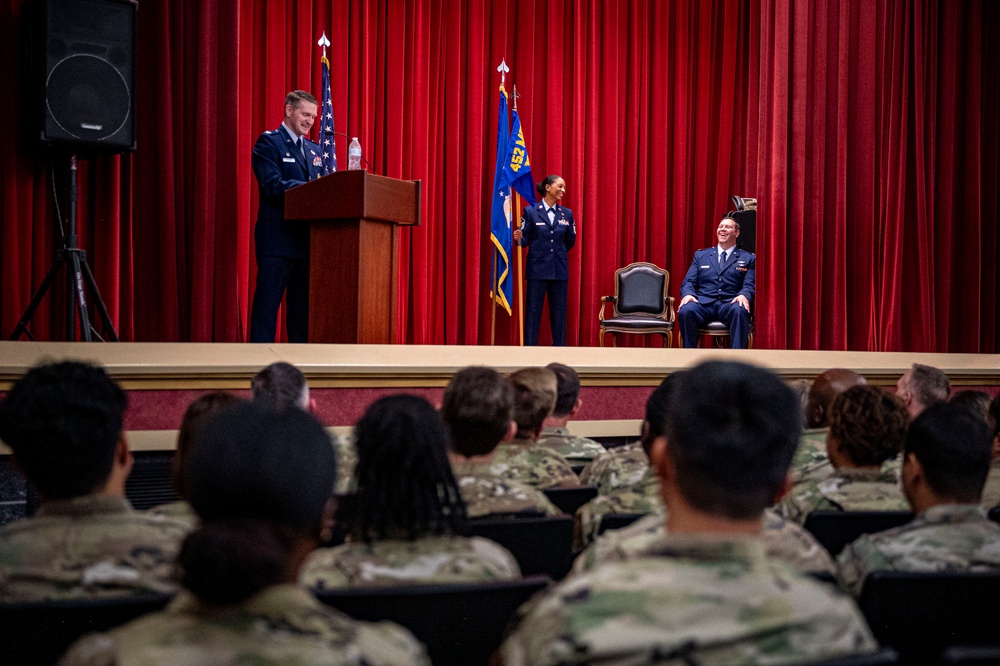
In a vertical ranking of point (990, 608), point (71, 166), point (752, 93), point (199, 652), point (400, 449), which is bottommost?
point (990, 608)

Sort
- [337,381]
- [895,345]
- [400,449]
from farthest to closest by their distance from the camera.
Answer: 1. [895,345]
2. [337,381]
3. [400,449]

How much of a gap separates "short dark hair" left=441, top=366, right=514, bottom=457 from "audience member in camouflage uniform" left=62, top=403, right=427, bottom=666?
860 mm

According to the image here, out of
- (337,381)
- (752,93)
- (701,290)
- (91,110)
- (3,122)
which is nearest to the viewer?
(337,381)

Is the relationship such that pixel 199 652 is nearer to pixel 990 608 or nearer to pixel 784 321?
pixel 990 608

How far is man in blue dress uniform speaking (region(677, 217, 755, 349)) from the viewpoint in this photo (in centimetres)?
661

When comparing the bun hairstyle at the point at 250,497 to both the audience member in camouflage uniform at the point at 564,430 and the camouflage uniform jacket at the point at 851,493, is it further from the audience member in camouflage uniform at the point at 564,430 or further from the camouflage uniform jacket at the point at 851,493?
the audience member in camouflage uniform at the point at 564,430

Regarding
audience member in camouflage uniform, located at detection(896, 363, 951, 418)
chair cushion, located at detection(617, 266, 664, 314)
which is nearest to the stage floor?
audience member in camouflage uniform, located at detection(896, 363, 951, 418)

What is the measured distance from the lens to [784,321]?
7160 millimetres

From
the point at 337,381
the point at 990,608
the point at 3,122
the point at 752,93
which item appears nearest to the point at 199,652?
the point at 990,608

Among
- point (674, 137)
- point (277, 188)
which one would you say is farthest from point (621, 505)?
point (674, 137)

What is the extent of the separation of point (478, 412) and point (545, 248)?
5.13 metres

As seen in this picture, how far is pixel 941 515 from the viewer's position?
5.23ft

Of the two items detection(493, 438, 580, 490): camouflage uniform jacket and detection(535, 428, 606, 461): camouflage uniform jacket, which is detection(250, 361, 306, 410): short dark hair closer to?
detection(493, 438, 580, 490): camouflage uniform jacket

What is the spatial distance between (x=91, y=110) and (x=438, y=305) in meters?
3.34
